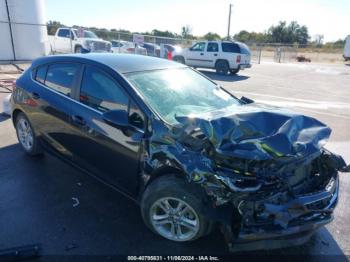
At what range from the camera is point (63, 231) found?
10.1 feet

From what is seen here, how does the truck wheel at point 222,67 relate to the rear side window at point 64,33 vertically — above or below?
below

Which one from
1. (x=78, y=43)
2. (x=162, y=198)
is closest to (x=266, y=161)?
(x=162, y=198)

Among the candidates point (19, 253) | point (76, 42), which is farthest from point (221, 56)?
point (19, 253)

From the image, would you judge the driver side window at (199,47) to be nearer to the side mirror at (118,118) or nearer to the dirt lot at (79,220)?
the dirt lot at (79,220)

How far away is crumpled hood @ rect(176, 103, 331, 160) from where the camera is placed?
2.47 metres

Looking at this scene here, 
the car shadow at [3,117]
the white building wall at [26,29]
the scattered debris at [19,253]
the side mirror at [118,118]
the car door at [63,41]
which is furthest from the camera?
the car door at [63,41]

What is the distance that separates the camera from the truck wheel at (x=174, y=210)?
2.70 m

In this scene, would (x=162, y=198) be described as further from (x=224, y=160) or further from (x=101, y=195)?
(x=101, y=195)

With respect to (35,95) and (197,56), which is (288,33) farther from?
(35,95)

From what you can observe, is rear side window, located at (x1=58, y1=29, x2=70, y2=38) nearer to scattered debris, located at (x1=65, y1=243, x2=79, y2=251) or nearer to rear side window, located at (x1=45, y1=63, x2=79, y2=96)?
rear side window, located at (x1=45, y1=63, x2=79, y2=96)

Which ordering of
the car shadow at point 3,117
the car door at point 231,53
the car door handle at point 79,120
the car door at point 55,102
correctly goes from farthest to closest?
1. the car door at point 231,53
2. the car shadow at point 3,117
3. the car door at point 55,102
4. the car door handle at point 79,120

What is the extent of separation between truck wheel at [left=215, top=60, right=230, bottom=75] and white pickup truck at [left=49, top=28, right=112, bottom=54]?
7487 millimetres

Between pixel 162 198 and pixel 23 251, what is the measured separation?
1313mm

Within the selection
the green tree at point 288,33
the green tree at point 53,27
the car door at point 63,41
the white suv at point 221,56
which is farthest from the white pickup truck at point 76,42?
the green tree at point 288,33
